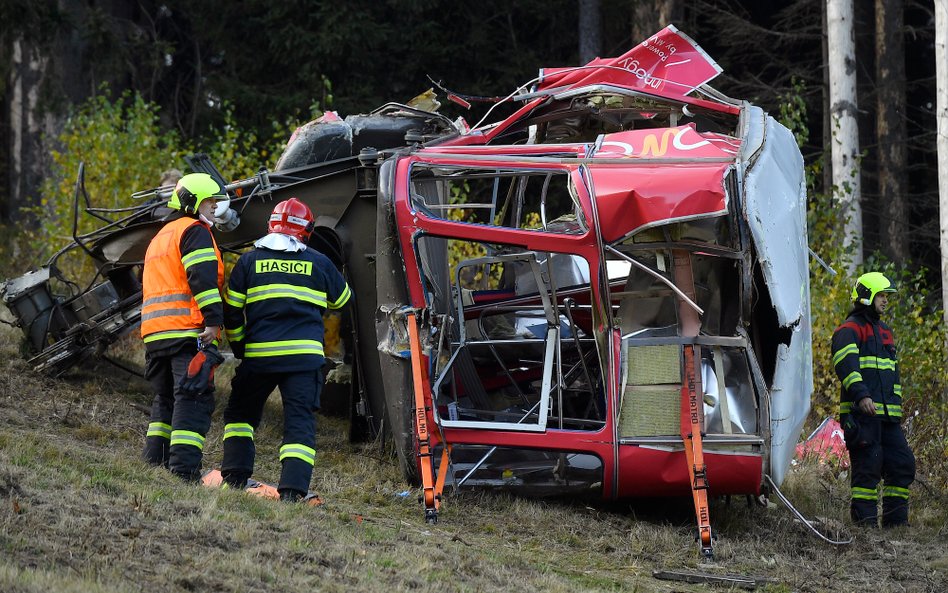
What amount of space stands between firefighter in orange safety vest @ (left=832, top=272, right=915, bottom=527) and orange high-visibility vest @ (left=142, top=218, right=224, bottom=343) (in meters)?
4.21

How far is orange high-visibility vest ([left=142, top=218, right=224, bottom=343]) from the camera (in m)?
6.76

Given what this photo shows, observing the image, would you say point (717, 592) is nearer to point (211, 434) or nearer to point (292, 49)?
point (211, 434)

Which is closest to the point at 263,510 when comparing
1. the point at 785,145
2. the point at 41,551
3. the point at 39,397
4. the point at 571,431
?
the point at 41,551

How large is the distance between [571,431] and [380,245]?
1.57 m

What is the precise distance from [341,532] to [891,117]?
584 inches

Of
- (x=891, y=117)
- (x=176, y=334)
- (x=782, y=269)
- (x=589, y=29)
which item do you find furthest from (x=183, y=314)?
(x=891, y=117)

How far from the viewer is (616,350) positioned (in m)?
7.05

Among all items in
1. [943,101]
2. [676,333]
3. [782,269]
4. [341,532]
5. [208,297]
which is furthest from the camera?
[943,101]

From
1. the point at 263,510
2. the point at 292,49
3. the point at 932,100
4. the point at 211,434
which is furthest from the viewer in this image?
the point at 932,100

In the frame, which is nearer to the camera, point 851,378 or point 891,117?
point 851,378

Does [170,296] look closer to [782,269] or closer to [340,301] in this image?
[340,301]

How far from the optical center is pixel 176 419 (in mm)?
6672

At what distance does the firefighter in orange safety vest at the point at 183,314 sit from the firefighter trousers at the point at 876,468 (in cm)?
428

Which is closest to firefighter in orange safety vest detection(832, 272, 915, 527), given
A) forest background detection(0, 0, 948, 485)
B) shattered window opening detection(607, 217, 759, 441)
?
shattered window opening detection(607, 217, 759, 441)
